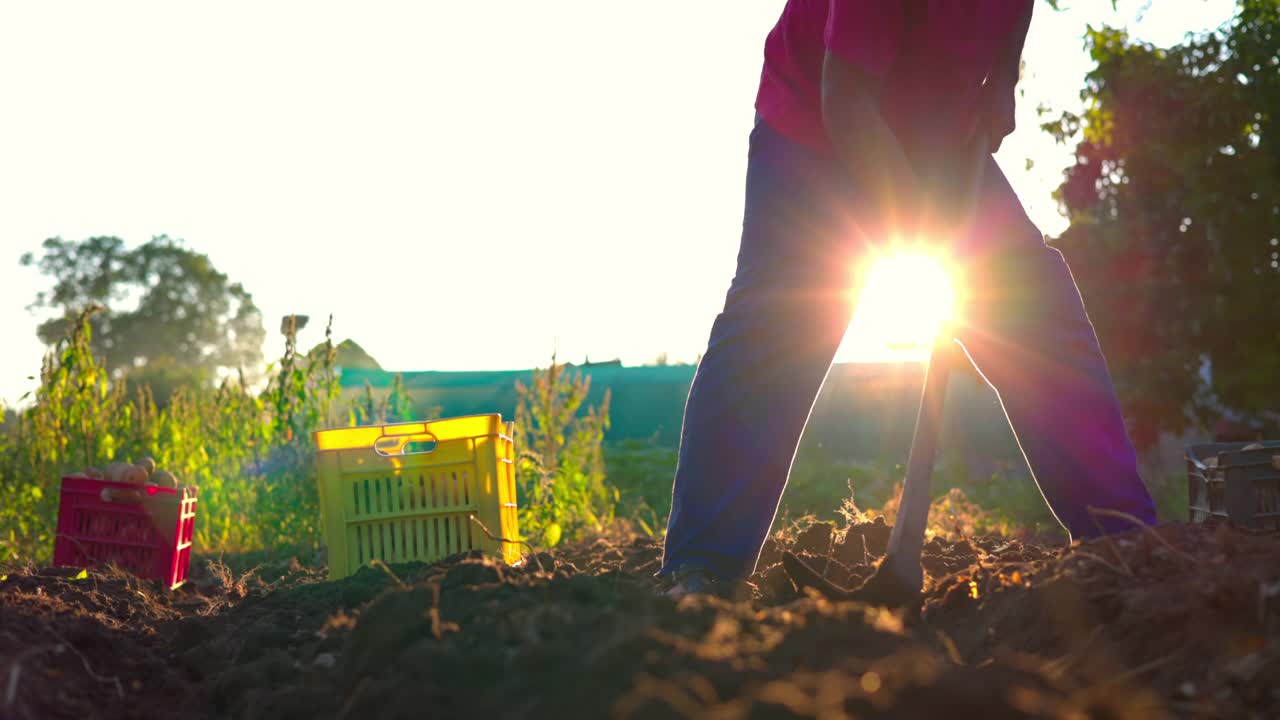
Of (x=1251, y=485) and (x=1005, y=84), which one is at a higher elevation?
(x=1005, y=84)

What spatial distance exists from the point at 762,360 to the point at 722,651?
4.02ft

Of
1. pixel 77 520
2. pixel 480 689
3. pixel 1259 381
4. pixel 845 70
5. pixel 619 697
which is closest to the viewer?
pixel 619 697

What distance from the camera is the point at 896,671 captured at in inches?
41.9

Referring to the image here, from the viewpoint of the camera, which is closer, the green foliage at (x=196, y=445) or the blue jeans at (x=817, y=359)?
the blue jeans at (x=817, y=359)

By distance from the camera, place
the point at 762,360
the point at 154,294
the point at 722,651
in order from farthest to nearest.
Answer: the point at 154,294 < the point at 762,360 < the point at 722,651

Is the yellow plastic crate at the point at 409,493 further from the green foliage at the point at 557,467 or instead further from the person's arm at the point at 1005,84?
the person's arm at the point at 1005,84

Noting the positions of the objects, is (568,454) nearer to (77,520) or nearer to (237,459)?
(237,459)

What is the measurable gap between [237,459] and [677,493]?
13.5ft

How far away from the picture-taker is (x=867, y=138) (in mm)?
2189

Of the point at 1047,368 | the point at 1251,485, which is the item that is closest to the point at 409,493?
the point at 1047,368

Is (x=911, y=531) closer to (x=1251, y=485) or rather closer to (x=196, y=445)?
(x=1251, y=485)

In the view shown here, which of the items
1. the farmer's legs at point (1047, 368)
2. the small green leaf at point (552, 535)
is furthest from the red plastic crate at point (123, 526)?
the farmer's legs at point (1047, 368)

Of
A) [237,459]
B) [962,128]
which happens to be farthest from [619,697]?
[237,459]

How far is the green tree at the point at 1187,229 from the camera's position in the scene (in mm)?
6914
